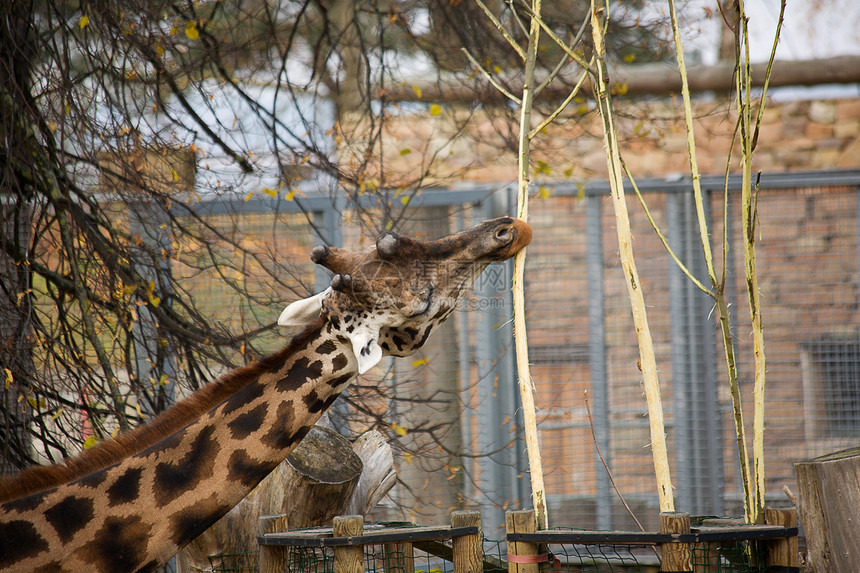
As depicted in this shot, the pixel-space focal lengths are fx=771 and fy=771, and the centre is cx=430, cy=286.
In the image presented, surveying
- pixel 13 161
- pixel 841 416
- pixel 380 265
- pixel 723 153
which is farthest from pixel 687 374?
pixel 723 153

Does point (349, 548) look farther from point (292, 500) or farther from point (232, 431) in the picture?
point (292, 500)

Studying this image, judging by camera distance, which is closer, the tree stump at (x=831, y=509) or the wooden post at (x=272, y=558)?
the tree stump at (x=831, y=509)

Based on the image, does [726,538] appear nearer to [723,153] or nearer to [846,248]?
[846,248]

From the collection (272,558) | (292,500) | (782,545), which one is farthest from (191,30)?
(782,545)

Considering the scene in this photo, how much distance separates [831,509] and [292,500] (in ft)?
5.59

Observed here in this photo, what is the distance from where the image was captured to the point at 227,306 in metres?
4.29

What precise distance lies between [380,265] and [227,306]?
7.50 ft

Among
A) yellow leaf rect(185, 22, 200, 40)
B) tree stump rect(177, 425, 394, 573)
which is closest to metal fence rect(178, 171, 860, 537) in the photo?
yellow leaf rect(185, 22, 200, 40)

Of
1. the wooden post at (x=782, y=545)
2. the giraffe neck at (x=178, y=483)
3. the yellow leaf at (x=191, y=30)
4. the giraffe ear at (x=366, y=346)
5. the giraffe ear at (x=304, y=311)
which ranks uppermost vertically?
the yellow leaf at (x=191, y=30)

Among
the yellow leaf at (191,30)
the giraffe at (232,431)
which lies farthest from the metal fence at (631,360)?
the giraffe at (232,431)

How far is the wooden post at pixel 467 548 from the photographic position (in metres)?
2.14

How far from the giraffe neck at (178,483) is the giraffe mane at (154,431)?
0.05 feet

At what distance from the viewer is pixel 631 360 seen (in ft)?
16.6

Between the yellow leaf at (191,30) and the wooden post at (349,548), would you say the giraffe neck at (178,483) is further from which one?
the yellow leaf at (191,30)
